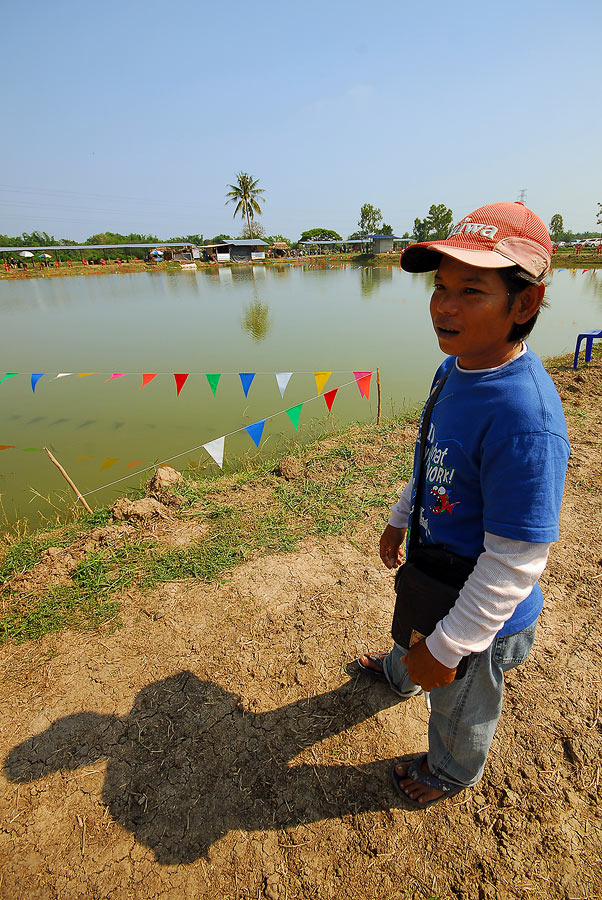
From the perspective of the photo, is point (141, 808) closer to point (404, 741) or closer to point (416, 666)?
point (404, 741)

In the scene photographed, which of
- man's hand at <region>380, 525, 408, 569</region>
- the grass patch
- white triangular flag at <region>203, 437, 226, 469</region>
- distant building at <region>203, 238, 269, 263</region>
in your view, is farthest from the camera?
distant building at <region>203, 238, 269, 263</region>

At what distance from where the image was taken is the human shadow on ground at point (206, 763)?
159 cm

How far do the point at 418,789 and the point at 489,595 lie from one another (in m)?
1.19

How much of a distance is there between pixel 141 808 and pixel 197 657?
68 cm

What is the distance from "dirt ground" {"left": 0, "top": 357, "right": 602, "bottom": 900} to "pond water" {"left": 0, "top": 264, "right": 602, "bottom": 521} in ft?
7.72

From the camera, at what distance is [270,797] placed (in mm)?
1644

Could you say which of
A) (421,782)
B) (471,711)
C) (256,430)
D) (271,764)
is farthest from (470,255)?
(256,430)

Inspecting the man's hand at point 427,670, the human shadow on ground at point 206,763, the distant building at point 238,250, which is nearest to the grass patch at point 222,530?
the human shadow on ground at point 206,763

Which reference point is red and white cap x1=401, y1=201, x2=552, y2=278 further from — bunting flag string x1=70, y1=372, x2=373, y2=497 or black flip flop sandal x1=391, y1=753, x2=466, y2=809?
→ bunting flag string x1=70, y1=372, x2=373, y2=497

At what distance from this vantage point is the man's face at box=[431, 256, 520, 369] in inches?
36.9

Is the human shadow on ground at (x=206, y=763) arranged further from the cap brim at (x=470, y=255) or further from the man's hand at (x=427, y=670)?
the cap brim at (x=470, y=255)

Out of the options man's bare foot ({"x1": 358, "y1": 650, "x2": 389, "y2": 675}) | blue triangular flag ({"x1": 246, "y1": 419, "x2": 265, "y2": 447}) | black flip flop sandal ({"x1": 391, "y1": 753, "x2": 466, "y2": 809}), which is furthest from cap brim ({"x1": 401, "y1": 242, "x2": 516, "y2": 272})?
blue triangular flag ({"x1": 246, "y1": 419, "x2": 265, "y2": 447})

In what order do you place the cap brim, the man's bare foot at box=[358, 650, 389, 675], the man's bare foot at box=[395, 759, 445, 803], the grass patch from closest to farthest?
the cap brim < the man's bare foot at box=[395, 759, 445, 803] < the man's bare foot at box=[358, 650, 389, 675] < the grass patch

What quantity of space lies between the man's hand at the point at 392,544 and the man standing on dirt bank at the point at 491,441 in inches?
18.1
